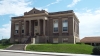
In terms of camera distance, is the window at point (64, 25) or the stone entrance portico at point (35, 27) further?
the stone entrance portico at point (35, 27)

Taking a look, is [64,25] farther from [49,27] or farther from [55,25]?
[49,27]

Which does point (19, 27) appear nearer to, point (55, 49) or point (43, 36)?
point (43, 36)

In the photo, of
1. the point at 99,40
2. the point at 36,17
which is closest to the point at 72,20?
the point at 36,17

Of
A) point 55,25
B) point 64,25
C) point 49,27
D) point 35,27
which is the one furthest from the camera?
point 35,27

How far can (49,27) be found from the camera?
4378cm

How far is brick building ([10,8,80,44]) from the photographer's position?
41219 mm

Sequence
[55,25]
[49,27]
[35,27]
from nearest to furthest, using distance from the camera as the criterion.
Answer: [55,25], [49,27], [35,27]

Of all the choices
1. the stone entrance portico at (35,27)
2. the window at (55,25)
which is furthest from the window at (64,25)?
the stone entrance portico at (35,27)

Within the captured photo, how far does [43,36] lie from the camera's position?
41844 millimetres

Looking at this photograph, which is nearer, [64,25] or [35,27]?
[64,25]

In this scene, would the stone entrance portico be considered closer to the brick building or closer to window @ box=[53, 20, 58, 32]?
the brick building

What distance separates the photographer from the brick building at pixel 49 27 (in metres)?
41.2

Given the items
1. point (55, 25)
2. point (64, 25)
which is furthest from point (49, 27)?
point (64, 25)

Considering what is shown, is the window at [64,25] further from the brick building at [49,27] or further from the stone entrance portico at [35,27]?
the stone entrance portico at [35,27]
